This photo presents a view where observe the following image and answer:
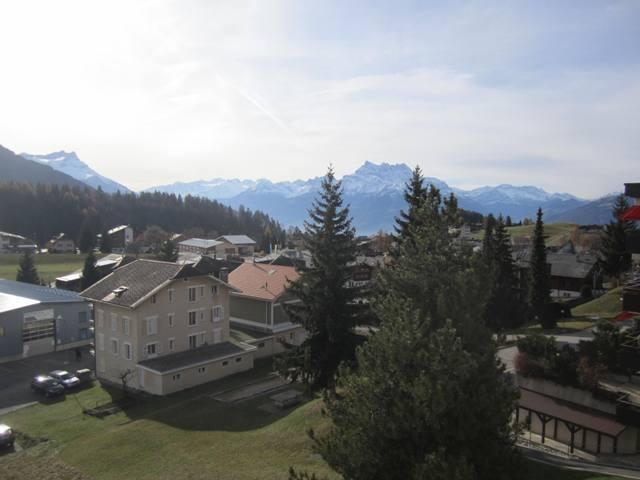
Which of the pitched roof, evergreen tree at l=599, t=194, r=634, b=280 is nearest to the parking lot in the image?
the pitched roof

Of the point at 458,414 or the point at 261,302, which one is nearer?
the point at 458,414

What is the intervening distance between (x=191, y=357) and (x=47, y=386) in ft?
34.7

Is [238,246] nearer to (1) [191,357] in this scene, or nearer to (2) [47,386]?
(1) [191,357]

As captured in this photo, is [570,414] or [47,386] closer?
[570,414]

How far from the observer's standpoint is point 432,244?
13227 millimetres

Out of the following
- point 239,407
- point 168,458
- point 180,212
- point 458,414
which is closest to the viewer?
point 458,414

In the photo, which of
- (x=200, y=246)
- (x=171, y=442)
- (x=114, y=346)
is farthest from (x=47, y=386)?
(x=200, y=246)

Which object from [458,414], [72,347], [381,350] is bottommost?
[72,347]

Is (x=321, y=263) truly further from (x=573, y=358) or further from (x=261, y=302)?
(x=261, y=302)

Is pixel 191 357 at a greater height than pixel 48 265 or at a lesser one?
lesser

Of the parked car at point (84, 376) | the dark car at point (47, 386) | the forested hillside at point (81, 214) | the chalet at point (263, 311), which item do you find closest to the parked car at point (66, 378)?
the parked car at point (84, 376)

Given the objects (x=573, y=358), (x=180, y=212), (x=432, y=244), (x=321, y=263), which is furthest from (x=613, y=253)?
(x=180, y=212)

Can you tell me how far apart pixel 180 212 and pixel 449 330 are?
197 m

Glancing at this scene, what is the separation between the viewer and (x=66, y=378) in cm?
3753
